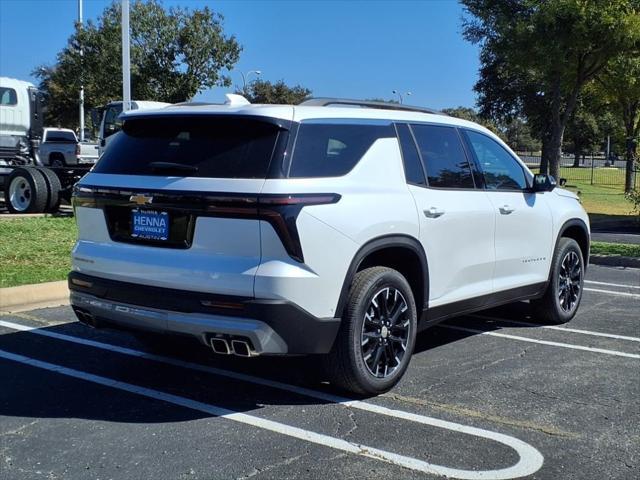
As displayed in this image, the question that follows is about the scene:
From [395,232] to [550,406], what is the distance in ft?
4.93

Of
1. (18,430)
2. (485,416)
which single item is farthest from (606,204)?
(18,430)

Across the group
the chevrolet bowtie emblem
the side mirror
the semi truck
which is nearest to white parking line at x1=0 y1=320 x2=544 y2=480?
the chevrolet bowtie emblem

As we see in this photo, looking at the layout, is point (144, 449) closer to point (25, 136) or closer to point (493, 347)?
point (493, 347)

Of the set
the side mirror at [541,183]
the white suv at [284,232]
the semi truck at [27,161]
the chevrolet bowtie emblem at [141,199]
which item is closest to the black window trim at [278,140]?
the white suv at [284,232]

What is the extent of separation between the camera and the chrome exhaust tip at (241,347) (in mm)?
4035

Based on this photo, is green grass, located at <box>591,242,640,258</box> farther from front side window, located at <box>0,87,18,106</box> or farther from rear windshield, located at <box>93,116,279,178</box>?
front side window, located at <box>0,87,18,106</box>

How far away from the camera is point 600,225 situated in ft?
56.3

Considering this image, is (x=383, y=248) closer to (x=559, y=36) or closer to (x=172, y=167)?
(x=172, y=167)

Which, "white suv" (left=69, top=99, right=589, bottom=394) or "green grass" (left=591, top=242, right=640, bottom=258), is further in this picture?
"green grass" (left=591, top=242, right=640, bottom=258)

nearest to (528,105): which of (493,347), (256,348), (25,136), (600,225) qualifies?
(600,225)

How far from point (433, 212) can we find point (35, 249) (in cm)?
647

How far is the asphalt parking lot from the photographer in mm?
3654

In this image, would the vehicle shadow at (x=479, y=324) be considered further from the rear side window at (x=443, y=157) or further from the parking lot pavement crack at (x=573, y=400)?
the rear side window at (x=443, y=157)

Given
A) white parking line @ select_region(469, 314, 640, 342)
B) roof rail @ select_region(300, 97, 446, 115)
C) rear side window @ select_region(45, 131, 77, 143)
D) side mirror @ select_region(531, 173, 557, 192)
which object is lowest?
white parking line @ select_region(469, 314, 640, 342)
